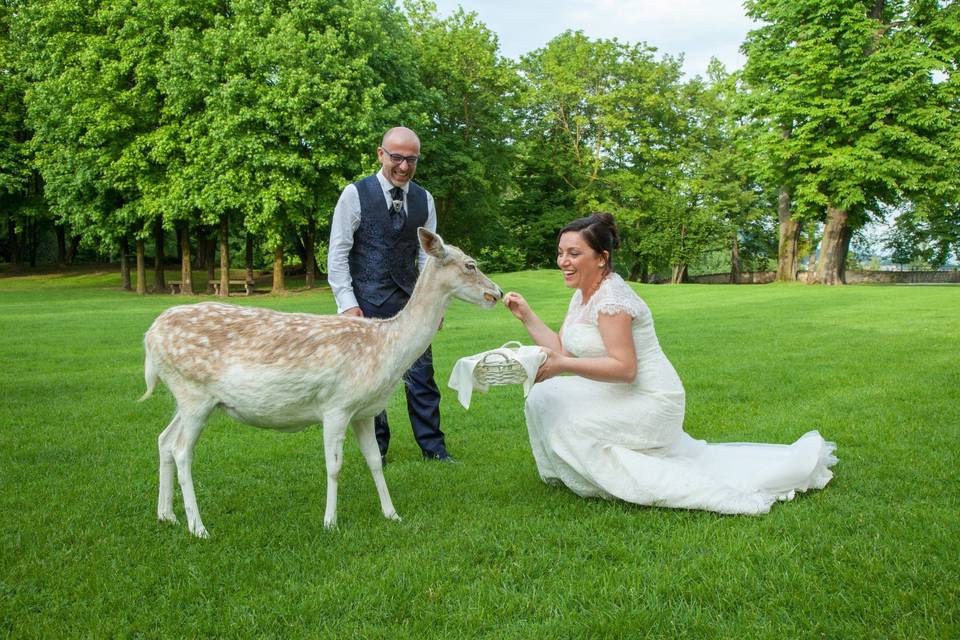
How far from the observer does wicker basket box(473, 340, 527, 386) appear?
194 inches

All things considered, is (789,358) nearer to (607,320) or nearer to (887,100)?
(607,320)

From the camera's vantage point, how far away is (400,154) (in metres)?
6.08

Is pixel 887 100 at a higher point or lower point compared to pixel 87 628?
higher

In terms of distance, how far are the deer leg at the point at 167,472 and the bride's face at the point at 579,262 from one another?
297cm

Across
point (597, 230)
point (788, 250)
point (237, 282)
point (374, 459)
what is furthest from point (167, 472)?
point (788, 250)

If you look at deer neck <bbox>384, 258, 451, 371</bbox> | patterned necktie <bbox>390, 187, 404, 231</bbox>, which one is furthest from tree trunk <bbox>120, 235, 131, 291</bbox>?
deer neck <bbox>384, 258, 451, 371</bbox>

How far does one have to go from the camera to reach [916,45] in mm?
33875

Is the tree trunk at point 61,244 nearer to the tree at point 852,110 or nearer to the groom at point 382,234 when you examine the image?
the tree at point 852,110

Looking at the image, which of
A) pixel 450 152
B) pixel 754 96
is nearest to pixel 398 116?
pixel 450 152

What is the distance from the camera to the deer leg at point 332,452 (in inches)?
197

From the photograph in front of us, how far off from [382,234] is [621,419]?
104 inches

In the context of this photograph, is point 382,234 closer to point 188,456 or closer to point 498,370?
point 498,370

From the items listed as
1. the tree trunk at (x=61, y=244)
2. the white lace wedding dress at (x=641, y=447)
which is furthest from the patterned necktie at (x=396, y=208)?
the tree trunk at (x=61, y=244)

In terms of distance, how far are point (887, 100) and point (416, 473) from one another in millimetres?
35439
